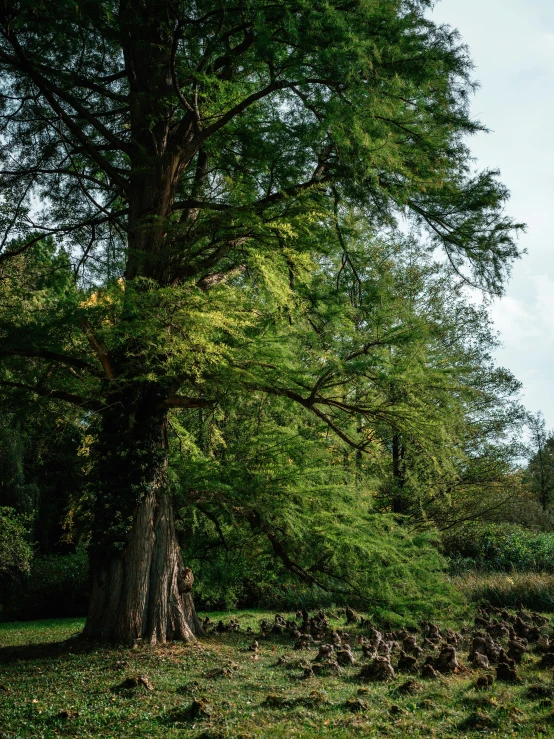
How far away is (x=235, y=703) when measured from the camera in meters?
4.82

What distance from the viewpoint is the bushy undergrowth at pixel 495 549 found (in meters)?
14.7

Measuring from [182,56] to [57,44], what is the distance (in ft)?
5.35

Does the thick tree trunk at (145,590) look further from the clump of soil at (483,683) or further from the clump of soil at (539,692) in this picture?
the clump of soil at (539,692)

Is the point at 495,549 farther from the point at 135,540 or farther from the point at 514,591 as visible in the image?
the point at 135,540

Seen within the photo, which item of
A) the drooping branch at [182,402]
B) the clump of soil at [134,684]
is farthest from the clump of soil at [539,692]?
the drooping branch at [182,402]

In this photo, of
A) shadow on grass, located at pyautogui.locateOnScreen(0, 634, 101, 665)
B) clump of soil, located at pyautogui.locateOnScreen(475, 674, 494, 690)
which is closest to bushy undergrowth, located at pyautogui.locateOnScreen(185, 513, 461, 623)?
shadow on grass, located at pyautogui.locateOnScreen(0, 634, 101, 665)

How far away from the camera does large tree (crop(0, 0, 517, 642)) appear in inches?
243

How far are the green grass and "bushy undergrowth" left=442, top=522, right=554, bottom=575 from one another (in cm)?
914

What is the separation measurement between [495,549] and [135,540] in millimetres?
11243

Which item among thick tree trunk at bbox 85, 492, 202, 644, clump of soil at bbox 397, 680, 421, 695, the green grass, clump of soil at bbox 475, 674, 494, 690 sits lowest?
the green grass

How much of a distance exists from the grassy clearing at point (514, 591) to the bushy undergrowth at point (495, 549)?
101 inches

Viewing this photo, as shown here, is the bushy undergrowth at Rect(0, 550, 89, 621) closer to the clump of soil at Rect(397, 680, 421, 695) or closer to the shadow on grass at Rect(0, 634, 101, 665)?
the shadow on grass at Rect(0, 634, 101, 665)

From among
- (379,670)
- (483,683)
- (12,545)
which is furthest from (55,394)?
(12,545)

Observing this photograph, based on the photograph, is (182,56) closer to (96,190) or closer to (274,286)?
(96,190)
